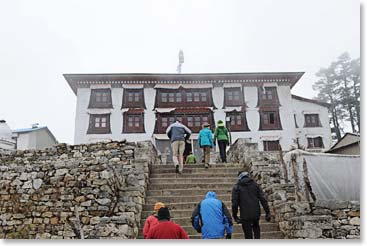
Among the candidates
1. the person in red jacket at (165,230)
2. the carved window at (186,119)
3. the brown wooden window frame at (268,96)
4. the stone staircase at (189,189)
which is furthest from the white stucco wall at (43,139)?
the person in red jacket at (165,230)

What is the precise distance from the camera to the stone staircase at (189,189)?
4.90 m

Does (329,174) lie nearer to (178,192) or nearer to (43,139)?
(178,192)

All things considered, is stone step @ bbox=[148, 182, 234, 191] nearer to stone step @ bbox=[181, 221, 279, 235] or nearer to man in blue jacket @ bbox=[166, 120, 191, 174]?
man in blue jacket @ bbox=[166, 120, 191, 174]

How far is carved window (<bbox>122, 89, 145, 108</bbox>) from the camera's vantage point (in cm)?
2056

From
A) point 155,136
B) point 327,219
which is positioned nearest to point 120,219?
point 327,219

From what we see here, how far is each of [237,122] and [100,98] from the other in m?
8.23

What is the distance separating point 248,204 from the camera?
12.8ft

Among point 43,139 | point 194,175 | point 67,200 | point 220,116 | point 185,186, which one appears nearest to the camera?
point 67,200

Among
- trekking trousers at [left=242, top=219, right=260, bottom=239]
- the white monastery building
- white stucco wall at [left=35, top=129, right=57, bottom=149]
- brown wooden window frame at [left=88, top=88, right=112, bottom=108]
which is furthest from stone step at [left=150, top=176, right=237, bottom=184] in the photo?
brown wooden window frame at [left=88, top=88, right=112, bottom=108]

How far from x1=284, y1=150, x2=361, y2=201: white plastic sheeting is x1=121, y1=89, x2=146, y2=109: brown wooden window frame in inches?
616

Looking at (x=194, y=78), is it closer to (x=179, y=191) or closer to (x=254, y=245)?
(x=179, y=191)

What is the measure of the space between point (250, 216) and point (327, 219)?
123 centimetres

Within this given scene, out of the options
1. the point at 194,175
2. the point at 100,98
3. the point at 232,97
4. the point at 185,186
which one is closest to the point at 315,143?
the point at 232,97

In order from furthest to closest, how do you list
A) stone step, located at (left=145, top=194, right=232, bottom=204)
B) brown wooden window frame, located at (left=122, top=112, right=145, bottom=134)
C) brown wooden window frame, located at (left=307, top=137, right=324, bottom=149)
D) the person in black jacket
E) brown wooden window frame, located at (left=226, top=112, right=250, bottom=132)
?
brown wooden window frame, located at (left=226, top=112, right=250, bottom=132) < brown wooden window frame, located at (left=122, top=112, right=145, bottom=134) < brown wooden window frame, located at (left=307, top=137, right=324, bottom=149) < stone step, located at (left=145, top=194, right=232, bottom=204) < the person in black jacket
